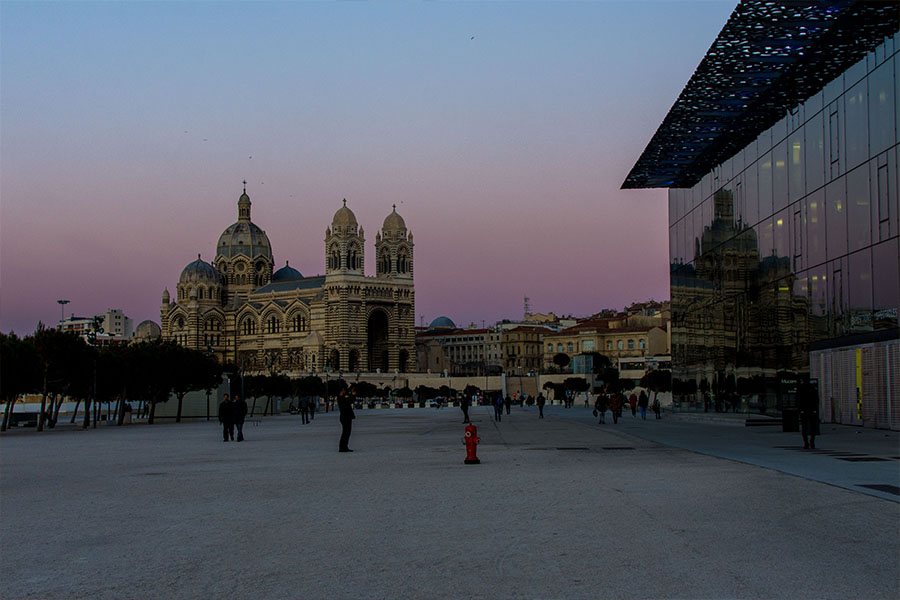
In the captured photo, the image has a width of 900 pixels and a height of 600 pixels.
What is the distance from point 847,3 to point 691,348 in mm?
28050

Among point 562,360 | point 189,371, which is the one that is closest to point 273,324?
point 562,360

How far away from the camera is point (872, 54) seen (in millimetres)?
30828

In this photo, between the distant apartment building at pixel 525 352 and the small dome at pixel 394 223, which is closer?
the small dome at pixel 394 223

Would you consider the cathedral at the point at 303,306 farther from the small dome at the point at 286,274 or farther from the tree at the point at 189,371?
the tree at the point at 189,371

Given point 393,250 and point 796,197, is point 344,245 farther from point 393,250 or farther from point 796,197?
point 796,197

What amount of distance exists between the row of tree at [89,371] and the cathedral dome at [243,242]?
92.7 m

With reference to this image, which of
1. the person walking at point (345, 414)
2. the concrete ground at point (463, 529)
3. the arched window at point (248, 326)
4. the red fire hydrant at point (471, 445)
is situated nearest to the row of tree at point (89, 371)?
the person walking at point (345, 414)

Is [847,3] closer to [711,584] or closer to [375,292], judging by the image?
[711,584]

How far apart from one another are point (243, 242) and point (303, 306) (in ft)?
67.1

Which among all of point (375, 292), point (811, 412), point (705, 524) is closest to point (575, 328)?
point (375, 292)

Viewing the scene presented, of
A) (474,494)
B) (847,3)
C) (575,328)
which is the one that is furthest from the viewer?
(575,328)

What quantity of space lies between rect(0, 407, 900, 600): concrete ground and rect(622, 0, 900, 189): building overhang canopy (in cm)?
1294

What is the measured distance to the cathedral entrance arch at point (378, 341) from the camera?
15125 cm

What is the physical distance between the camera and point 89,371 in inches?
2030
